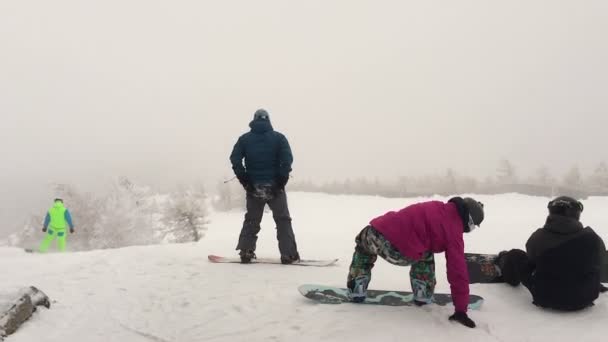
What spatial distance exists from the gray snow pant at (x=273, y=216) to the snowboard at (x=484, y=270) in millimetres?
2986

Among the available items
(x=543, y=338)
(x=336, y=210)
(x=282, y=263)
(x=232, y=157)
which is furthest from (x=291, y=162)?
(x=336, y=210)

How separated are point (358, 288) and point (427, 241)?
1074 millimetres

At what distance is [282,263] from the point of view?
7234mm

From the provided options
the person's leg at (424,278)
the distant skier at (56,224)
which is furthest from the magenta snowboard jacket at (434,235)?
the distant skier at (56,224)

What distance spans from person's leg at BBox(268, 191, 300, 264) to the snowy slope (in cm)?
33

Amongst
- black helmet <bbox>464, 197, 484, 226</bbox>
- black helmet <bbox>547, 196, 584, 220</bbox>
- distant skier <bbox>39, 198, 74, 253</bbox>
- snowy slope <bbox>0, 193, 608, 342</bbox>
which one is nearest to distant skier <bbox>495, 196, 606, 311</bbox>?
black helmet <bbox>547, 196, 584, 220</bbox>

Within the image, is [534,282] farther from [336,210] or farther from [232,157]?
[336,210]

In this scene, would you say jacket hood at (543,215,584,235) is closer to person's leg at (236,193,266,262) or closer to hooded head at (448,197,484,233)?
hooded head at (448,197,484,233)

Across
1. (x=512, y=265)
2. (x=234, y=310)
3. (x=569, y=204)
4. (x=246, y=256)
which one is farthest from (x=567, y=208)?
(x=246, y=256)

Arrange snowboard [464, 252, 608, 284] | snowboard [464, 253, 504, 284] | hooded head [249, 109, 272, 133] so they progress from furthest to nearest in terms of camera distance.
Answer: hooded head [249, 109, 272, 133] < snowboard [464, 253, 504, 284] < snowboard [464, 252, 608, 284]

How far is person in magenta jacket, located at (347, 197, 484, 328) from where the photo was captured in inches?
153

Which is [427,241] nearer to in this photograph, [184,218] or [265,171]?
[265,171]

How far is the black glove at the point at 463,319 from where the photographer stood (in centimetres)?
386

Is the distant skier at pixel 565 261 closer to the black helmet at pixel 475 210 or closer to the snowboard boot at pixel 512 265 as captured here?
the snowboard boot at pixel 512 265
